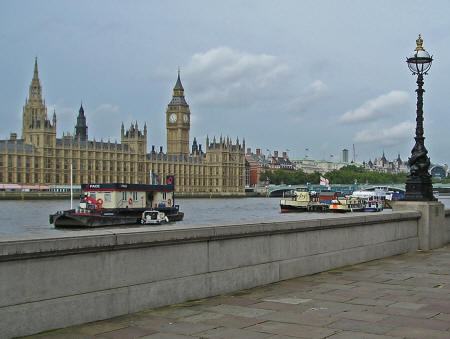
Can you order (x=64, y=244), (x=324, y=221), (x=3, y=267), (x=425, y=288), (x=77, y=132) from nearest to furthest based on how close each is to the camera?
(x=3, y=267), (x=64, y=244), (x=425, y=288), (x=324, y=221), (x=77, y=132)

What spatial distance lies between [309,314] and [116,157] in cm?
12864

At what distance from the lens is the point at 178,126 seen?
163625 mm

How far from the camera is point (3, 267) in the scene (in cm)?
496

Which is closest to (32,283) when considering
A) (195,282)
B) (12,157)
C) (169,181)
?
(195,282)

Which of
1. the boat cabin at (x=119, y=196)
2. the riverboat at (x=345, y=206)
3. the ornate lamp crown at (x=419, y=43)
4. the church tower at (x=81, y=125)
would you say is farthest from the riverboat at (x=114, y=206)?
the church tower at (x=81, y=125)

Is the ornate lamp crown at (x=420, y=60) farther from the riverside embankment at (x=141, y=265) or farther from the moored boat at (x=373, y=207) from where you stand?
the moored boat at (x=373, y=207)

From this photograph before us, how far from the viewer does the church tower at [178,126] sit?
164m

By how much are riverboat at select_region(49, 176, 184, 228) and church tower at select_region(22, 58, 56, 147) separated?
77223 millimetres

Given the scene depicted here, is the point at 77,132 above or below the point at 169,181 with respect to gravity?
above

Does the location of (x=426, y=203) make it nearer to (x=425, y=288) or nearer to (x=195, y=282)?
(x=425, y=288)

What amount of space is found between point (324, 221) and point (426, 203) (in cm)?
399

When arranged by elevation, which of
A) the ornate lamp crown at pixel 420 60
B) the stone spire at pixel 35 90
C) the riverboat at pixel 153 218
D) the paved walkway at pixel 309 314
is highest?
the stone spire at pixel 35 90

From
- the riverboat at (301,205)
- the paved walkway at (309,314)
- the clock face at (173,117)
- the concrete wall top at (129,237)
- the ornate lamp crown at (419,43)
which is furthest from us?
the clock face at (173,117)

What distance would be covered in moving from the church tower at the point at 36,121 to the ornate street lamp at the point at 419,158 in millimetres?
112984
